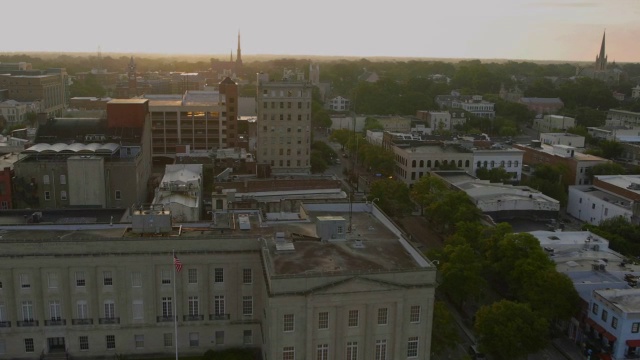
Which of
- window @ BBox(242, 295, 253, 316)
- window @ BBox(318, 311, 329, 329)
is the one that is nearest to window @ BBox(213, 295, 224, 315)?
window @ BBox(242, 295, 253, 316)

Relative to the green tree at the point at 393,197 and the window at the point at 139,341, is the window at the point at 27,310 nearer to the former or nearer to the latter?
the window at the point at 139,341

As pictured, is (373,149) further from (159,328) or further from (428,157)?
(159,328)

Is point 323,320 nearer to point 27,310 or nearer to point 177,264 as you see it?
point 177,264

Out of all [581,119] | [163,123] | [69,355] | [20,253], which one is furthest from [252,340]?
[581,119]

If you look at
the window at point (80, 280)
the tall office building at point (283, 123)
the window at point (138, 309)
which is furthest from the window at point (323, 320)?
the tall office building at point (283, 123)

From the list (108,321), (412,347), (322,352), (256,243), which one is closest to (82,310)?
(108,321)

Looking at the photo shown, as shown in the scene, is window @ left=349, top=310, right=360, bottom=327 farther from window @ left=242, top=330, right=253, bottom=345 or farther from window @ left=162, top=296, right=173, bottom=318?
window @ left=162, top=296, right=173, bottom=318
